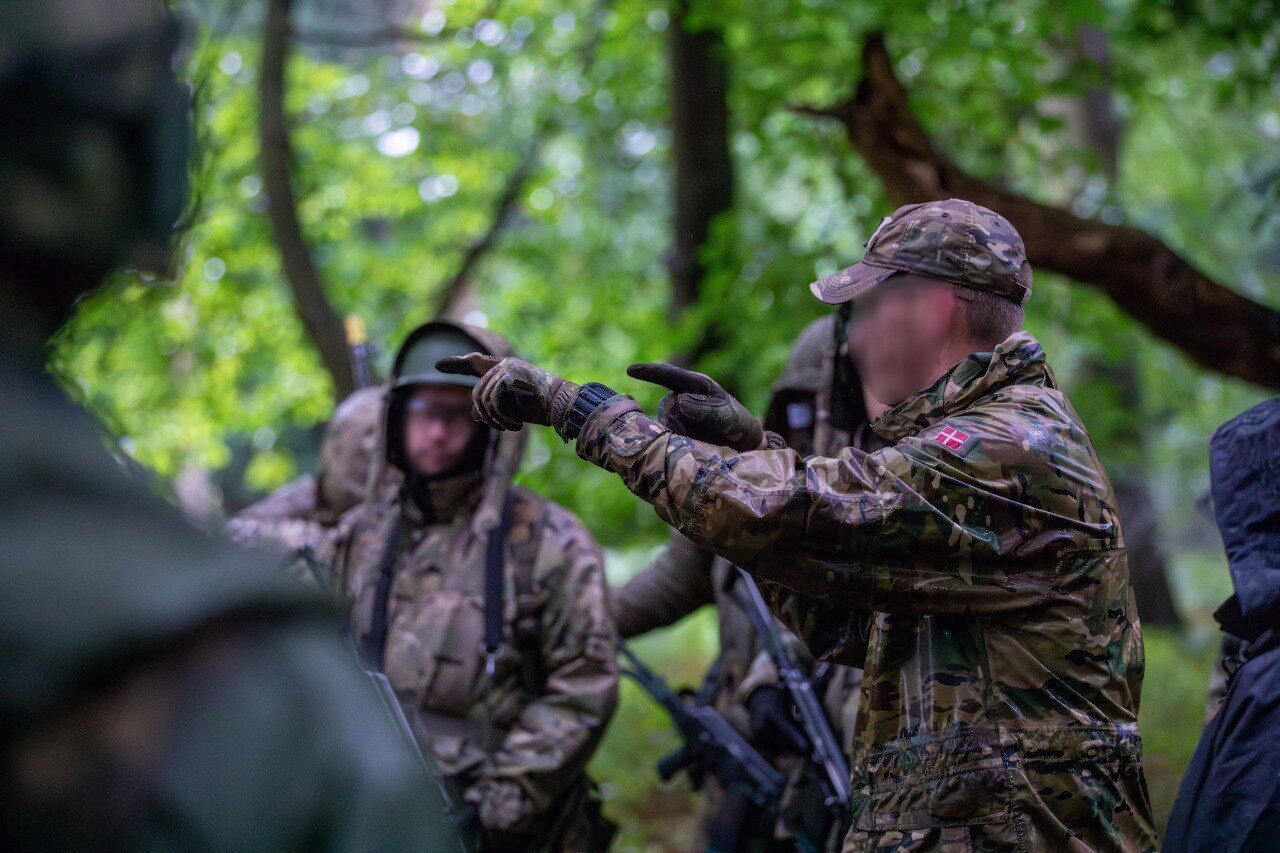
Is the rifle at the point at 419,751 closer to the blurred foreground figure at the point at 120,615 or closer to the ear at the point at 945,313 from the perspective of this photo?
the ear at the point at 945,313

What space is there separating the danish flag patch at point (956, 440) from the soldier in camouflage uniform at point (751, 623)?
56 centimetres

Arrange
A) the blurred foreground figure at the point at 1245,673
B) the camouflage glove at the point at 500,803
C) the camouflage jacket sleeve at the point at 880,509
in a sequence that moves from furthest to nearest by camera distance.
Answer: the camouflage glove at the point at 500,803 → the blurred foreground figure at the point at 1245,673 → the camouflage jacket sleeve at the point at 880,509

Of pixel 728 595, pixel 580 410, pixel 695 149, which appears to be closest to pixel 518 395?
pixel 580 410

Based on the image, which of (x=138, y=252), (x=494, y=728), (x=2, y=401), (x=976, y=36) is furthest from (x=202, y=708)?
(x=976, y=36)

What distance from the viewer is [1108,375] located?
11883 mm

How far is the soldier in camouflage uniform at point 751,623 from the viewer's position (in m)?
3.72

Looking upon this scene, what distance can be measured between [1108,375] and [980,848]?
415 inches

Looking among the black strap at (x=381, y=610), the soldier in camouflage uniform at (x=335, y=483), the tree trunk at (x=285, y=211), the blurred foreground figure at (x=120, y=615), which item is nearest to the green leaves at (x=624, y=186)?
the tree trunk at (x=285, y=211)

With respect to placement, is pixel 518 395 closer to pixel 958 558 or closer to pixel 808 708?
pixel 958 558

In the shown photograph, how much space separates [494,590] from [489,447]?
65 cm

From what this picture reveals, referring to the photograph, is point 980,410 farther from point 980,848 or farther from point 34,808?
point 34,808

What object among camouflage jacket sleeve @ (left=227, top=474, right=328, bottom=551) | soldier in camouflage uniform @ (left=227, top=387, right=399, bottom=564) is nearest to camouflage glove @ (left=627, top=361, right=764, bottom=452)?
camouflage jacket sleeve @ (left=227, top=474, right=328, bottom=551)

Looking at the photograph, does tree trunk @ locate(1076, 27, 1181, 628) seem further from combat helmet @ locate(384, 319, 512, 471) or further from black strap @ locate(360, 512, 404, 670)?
black strap @ locate(360, 512, 404, 670)

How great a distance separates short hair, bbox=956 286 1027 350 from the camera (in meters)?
2.54
